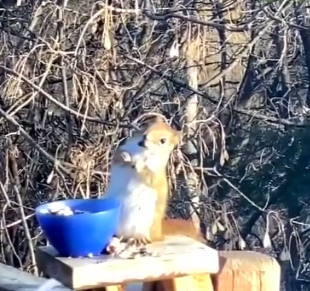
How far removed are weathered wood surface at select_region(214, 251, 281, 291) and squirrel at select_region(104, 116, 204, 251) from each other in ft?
0.51

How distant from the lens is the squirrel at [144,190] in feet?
5.43

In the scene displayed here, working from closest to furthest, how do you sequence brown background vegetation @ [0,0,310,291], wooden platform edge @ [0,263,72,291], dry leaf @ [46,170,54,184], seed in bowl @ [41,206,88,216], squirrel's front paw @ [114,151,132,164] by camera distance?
wooden platform edge @ [0,263,72,291] < seed in bowl @ [41,206,88,216] < squirrel's front paw @ [114,151,132,164] < brown background vegetation @ [0,0,310,291] < dry leaf @ [46,170,54,184]

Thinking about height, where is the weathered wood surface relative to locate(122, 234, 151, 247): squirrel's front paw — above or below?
below

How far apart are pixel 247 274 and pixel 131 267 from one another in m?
0.19

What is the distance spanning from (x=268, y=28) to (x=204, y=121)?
0.53m

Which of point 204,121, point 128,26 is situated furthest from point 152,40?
point 204,121

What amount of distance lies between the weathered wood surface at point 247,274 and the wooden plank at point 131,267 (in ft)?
0.09

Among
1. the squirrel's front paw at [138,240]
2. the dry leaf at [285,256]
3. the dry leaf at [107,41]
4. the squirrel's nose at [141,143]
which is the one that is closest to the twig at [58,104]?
the dry leaf at [107,41]

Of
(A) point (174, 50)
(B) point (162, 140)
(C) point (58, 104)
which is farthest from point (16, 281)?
(A) point (174, 50)

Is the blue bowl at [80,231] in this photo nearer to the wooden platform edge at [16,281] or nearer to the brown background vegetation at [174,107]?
the wooden platform edge at [16,281]

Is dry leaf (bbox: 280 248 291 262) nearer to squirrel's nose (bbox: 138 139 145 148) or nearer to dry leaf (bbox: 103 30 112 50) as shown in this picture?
dry leaf (bbox: 103 30 112 50)

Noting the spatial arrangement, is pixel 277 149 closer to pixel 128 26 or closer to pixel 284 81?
pixel 284 81

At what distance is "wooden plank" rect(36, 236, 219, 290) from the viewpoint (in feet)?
4.82

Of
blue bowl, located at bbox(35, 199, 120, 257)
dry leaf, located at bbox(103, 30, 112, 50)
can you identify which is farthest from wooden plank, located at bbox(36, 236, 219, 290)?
dry leaf, located at bbox(103, 30, 112, 50)
